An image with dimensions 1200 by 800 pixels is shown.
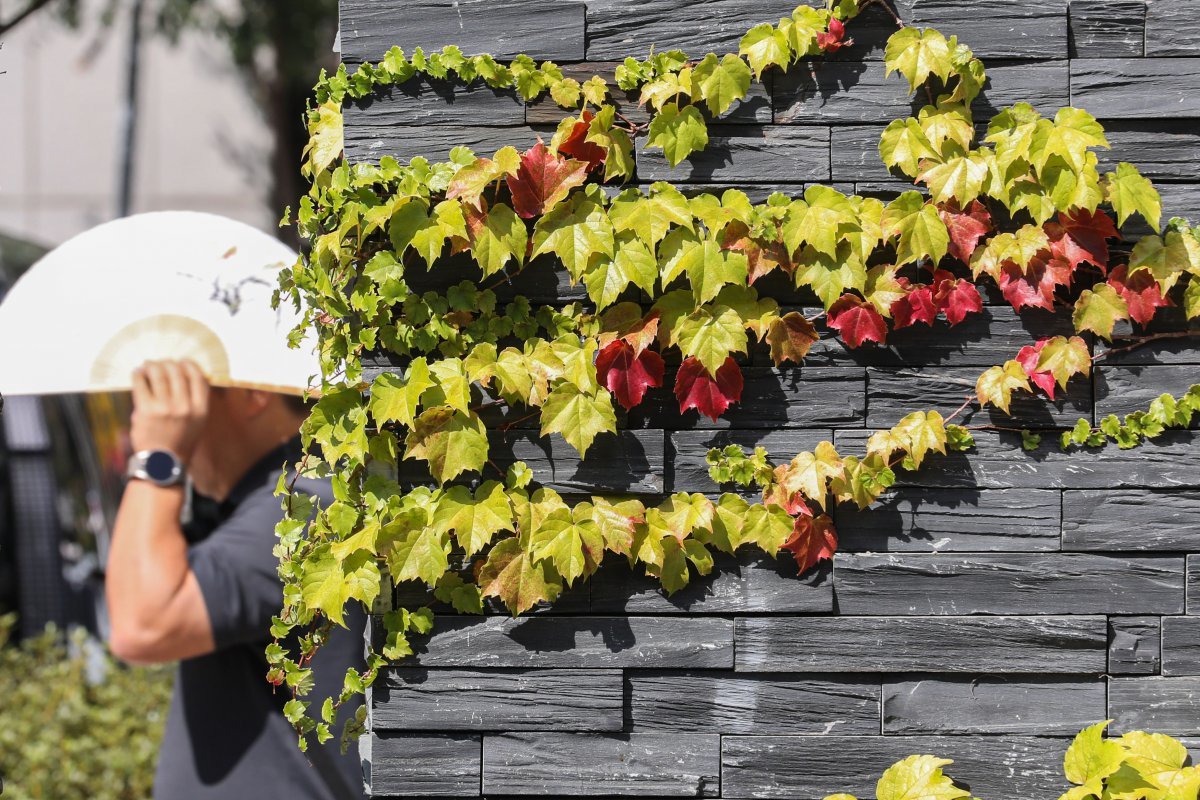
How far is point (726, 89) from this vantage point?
71.1 inches

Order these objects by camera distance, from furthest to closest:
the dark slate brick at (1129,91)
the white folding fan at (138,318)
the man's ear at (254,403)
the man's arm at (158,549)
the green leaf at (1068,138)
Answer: the man's ear at (254,403) → the white folding fan at (138,318) → the man's arm at (158,549) → the dark slate brick at (1129,91) → the green leaf at (1068,138)

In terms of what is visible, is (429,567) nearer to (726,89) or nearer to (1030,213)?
(726,89)

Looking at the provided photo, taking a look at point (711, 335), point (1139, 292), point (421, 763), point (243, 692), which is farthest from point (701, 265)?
point (243, 692)

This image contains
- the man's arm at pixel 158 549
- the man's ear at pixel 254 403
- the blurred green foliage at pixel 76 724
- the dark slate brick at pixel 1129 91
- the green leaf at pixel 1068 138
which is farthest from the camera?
the blurred green foliage at pixel 76 724

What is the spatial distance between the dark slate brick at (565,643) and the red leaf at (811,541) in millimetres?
177

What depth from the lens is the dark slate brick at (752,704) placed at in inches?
73.6

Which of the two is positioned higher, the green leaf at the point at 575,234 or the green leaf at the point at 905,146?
the green leaf at the point at 905,146

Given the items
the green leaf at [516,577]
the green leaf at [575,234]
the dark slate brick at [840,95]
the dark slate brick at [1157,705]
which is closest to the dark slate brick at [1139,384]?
the dark slate brick at [1157,705]

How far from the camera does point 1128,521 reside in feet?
6.07

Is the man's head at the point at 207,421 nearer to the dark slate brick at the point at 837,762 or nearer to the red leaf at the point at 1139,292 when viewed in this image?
the dark slate brick at the point at 837,762

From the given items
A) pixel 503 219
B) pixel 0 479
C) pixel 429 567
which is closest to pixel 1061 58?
pixel 503 219

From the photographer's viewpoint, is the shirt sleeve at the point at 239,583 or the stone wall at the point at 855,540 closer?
the stone wall at the point at 855,540

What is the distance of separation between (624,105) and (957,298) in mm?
678

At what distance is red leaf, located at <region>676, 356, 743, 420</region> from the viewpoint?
1.79 metres
